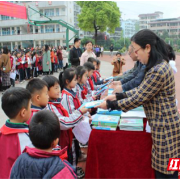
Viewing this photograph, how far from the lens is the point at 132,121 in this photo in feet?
6.48

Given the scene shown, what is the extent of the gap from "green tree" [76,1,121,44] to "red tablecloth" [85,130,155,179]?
28.0m

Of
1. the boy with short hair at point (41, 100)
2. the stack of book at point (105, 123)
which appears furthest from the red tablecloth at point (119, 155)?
the boy with short hair at point (41, 100)

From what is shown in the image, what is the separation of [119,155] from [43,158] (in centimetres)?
77

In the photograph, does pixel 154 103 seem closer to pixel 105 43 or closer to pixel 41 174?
pixel 41 174

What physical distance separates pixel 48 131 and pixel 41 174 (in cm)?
24

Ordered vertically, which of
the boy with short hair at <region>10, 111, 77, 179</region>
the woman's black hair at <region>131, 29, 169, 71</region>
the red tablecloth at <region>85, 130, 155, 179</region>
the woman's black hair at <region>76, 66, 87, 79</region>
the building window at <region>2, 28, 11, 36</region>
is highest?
A: the building window at <region>2, 28, 11, 36</region>

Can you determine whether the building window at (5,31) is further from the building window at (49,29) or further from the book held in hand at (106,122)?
the book held in hand at (106,122)

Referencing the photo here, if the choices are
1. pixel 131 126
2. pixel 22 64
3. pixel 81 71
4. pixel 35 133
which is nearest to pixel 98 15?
pixel 22 64

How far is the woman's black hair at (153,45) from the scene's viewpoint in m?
1.59

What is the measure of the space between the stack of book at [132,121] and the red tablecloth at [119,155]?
0.07 metres

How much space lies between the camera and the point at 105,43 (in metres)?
34.3

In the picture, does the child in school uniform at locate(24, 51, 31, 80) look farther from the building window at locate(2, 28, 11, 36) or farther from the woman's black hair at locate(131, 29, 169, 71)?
the building window at locate(2, 28, 11, 36)

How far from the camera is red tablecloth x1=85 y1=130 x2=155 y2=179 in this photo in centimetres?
175

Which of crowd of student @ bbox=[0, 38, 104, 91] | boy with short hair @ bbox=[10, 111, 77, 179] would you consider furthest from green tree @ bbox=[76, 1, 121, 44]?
boy with short hair @ bbox=[10, 111, 77, 179]
